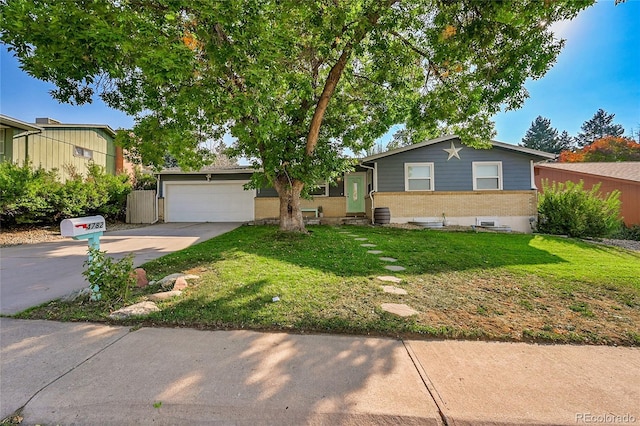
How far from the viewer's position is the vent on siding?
12.4 m

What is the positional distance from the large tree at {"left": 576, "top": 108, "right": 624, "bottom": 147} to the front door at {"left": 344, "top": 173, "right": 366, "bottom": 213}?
170ft

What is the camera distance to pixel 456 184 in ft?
41.0

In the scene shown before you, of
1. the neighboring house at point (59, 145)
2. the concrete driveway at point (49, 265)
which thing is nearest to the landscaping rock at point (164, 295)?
the concrete driveway at point (49, 265)

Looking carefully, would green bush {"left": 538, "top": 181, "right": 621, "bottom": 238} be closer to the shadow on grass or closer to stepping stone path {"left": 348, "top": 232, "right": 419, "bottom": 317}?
the shadow on grass

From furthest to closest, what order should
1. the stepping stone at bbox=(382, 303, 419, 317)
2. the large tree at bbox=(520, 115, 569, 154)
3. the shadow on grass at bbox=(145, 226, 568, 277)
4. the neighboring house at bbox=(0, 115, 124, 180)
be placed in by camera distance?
1. the large tree at bbox=(520, 115, 569, 154)
2. the neighboring house at bbox=(0, 115, 124, 180)
3. the shadow on grass at bbox=(145, 226, 568, 277)
4. the stepping stone at bbox=(382, 303, 419, 317)

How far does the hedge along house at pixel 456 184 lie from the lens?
40.6 ft

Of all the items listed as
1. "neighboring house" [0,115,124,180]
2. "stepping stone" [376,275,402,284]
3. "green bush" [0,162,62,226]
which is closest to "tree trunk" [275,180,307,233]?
"stepping stone" [376,275,402,284]

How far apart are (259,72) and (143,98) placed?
3.55 m

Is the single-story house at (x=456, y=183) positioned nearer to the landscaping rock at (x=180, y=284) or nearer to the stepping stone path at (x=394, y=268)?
the stepping stone path at (x=394, y=268)

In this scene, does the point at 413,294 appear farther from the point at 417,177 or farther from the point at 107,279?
the point at 417,177

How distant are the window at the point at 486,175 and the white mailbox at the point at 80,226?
1317cm

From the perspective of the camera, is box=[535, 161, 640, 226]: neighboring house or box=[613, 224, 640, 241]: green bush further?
box=[535, 161, 640, 226]: neighboring house

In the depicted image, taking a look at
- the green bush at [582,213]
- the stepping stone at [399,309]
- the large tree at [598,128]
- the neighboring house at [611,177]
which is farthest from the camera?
the large tree at [598,128]

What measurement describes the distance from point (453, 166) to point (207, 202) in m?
12.4
